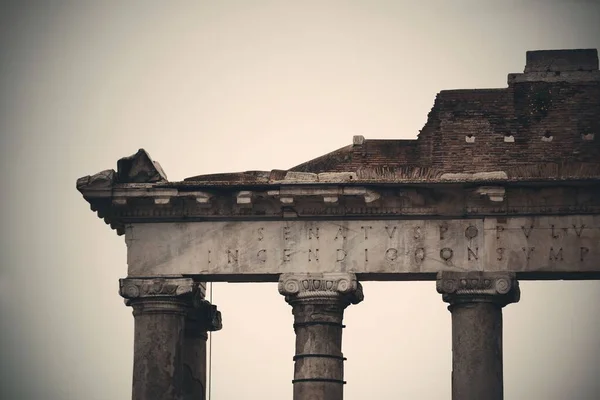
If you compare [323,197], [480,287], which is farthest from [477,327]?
[323,197]

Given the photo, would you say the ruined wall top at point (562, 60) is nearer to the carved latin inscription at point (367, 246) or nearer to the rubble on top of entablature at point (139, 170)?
the carved latin inscription at point (367, 246)

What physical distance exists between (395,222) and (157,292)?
15.6 ft

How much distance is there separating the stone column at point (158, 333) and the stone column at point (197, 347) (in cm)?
→ 111

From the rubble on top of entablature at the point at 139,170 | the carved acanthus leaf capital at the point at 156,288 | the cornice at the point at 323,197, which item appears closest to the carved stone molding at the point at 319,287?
the cornice at the point at 323,197

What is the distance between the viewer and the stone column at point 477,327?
1261 inches

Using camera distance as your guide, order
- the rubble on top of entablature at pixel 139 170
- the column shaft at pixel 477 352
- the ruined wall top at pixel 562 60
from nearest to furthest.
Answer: the column shaft at pixel 477 352, the rubble on top of entablature at pixel 139 170, the ruined wall top at pixel 562 60

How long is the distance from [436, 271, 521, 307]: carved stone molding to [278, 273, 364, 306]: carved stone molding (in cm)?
172

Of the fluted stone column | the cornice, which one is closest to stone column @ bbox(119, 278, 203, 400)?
the fluted stone column

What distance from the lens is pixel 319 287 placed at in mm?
32844

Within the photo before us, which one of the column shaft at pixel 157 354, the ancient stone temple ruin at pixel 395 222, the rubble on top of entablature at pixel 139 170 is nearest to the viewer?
the ancient stone temple ruin at pixel 395 222

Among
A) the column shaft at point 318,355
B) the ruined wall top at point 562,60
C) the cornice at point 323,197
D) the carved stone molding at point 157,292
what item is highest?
the ruined wall top at point 562,60

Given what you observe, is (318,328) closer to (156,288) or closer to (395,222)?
(395,222)

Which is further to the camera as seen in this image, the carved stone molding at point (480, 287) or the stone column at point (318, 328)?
the stone column at point (318, 328)

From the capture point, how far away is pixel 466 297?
3244 centimetres
